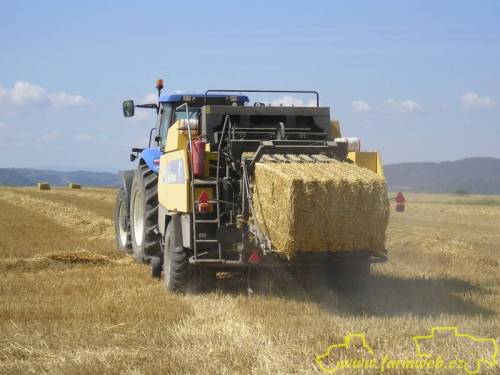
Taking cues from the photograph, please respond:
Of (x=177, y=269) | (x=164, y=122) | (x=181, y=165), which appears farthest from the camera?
(x=164, y=122)

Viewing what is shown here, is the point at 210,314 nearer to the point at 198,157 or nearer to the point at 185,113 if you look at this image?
the point at 198,157

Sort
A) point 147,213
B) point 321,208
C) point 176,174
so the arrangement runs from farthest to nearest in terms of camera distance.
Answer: point 147,213, point 176,174, point 321,208

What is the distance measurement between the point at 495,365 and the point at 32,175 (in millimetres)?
202313

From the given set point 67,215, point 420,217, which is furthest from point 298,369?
point 420,217

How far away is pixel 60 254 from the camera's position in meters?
11.4

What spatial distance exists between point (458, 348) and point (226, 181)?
3.61 metres

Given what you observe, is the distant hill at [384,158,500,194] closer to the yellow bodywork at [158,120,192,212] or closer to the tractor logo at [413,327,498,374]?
the yellow bodywork at [158,120,192,212]

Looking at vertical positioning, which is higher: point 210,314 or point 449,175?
point 210,314

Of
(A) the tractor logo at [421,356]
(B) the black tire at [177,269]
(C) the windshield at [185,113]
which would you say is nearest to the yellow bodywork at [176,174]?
(B) the black tire at [177,269]

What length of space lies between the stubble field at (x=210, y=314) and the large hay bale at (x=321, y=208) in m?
0.71

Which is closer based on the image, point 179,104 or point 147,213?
point 147,213

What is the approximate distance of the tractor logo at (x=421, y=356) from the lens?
16.3 ft

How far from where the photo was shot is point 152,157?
10.8 metres

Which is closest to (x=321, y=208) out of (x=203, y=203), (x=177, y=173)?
(x=203, y=203)
